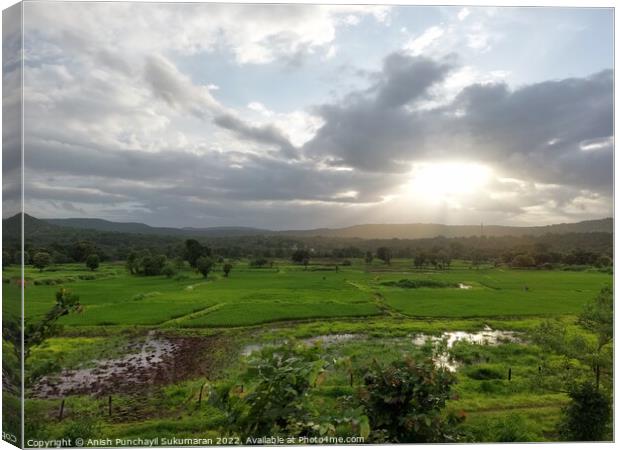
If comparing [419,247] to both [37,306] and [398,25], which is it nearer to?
[398,25]

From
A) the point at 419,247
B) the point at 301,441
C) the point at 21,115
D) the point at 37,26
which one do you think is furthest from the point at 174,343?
the point at 37,26

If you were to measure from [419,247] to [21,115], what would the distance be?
6190mm

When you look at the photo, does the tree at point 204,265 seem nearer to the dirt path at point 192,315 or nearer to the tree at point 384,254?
the dirt path at point 192,315

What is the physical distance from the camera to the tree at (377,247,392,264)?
659cm

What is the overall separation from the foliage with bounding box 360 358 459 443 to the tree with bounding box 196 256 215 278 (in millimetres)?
3331

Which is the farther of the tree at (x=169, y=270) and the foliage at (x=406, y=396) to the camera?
the tree at (x=169, y=270)

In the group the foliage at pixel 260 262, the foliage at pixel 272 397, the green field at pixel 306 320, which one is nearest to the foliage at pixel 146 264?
the green field at pixel 306 320

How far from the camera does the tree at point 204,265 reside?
625cm

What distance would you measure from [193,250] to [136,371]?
2.14m

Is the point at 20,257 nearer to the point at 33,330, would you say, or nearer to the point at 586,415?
the point at 33,330

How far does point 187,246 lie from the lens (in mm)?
6121

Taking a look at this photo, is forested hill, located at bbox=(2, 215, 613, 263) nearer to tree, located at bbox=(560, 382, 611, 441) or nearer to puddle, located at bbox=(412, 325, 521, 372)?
puddle, located at bbox=(412, 325, 521, 372)

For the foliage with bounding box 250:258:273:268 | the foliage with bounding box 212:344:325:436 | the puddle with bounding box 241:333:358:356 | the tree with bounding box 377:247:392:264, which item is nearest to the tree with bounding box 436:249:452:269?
the tree with bounding box 377:247:392:264

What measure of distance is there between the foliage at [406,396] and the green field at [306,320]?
3.72 ft
